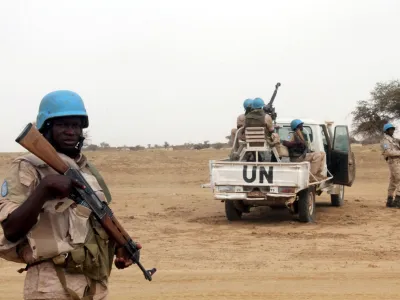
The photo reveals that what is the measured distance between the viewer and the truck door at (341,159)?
1339 centimetres

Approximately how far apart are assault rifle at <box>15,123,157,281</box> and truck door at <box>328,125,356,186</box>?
10.6m

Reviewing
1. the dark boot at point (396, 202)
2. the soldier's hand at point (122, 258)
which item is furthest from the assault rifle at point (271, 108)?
the soldier's hand at point (122, 258)

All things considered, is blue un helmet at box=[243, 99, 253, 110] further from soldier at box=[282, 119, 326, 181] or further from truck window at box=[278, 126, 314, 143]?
truck window at box=[278, 126, 314, 143]

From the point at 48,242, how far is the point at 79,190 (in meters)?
0.28

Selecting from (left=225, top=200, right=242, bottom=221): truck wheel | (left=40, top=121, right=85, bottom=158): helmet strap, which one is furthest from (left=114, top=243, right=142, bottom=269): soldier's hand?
(left=225, top=200, right=242, bottom=221): truck wheel

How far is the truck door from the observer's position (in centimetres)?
1339

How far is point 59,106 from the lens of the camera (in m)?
3.11

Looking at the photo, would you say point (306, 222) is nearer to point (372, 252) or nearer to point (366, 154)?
point (372, 252)

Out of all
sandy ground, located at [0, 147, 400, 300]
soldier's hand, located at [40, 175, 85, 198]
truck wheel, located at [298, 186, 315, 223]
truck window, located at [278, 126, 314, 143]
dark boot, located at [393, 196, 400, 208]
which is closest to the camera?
soldier's hand, located at [40, 175, 85, 198]

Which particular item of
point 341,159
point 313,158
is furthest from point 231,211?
point 341,159

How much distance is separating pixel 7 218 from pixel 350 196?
1581 cm

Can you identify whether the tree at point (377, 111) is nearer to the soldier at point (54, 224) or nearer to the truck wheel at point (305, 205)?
the truck wheel at point (305, 205)

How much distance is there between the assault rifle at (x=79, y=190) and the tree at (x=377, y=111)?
3386 cm

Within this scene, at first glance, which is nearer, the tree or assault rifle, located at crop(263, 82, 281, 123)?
assault rifle, located at crop(263, 82, 281, 123)
